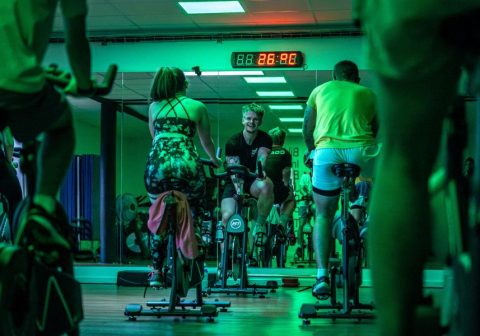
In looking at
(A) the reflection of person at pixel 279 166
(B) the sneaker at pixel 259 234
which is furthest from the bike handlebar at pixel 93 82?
(B) the sneaker at pixel 259 234

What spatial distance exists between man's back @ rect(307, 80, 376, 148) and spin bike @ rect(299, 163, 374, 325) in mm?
219

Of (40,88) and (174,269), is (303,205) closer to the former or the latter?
(174,269)

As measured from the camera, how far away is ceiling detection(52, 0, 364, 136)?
10727mm

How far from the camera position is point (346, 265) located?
5094 mm

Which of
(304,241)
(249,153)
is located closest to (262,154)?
(249,153)

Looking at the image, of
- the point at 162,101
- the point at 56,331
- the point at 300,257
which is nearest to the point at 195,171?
the point at 162,101

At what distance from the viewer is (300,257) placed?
34.7 ft

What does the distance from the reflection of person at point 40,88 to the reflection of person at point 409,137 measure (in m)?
1.14

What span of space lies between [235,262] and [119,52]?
5.41 m

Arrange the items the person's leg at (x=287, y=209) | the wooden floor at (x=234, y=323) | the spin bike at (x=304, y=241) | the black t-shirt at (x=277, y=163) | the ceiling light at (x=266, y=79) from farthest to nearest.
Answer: the ceiling light at (x=266, y=79)
the spin bike at (x=304, y=241)
the person's leg at (x=287, y=209)
the black t-shirt at (x=277, y=163)
the wooden floor at (x=234, y=323)

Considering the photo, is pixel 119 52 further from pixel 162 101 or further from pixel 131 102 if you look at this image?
pixel 162 101

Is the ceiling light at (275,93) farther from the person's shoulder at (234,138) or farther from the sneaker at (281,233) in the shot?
the person's shoulder at (234,138)

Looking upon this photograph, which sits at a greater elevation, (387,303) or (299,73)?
(299,73)

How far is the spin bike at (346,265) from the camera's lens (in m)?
4.93
